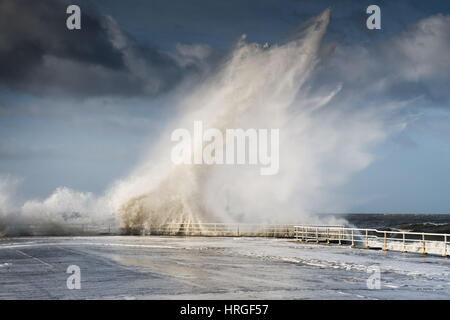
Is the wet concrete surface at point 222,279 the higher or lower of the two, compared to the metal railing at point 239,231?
higher

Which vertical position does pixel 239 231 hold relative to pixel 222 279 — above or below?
below

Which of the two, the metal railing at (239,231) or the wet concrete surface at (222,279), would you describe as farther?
the metal railing at (239,231)

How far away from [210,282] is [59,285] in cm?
387

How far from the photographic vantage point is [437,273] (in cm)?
1570

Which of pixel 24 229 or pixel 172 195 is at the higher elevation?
pixel 172 195

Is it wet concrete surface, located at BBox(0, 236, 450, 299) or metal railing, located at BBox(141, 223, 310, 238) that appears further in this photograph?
metal railing, located at BBox(141, 223, 310, 238)

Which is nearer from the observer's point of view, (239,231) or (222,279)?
(222,279)

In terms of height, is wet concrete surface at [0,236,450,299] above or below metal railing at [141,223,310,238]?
above
